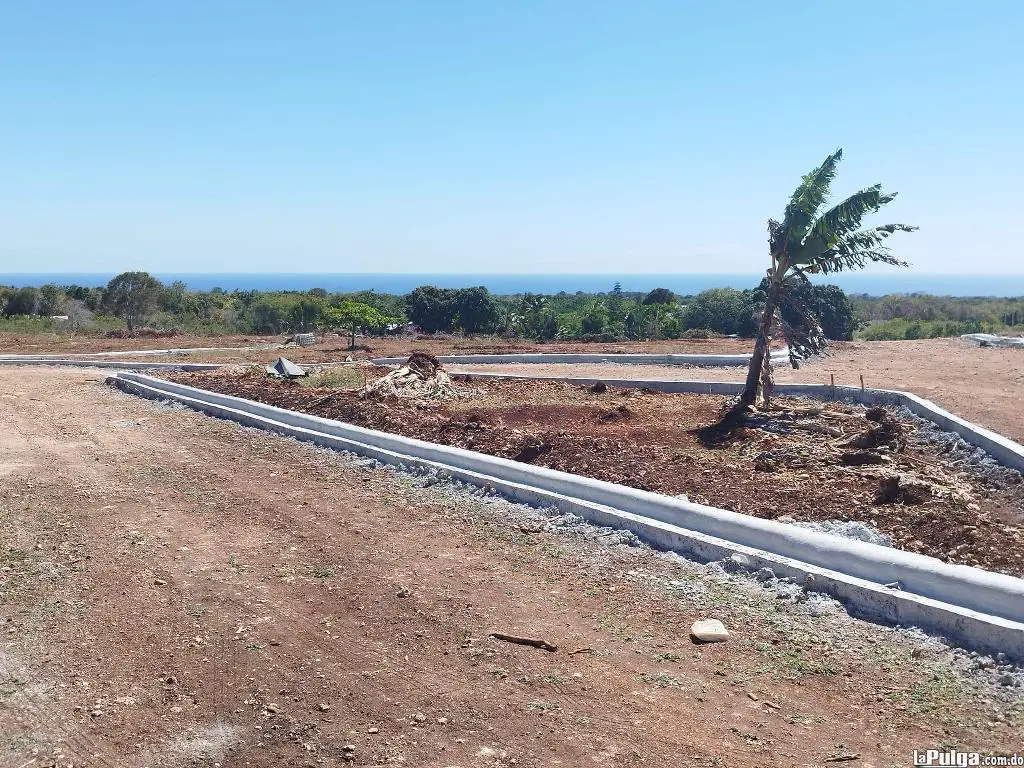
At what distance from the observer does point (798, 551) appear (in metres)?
6.51

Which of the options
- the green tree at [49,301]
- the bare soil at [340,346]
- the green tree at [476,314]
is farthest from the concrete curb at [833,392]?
the green tree at [49,301]

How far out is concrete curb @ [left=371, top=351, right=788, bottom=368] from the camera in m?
21.1

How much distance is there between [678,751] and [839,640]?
1744 mm

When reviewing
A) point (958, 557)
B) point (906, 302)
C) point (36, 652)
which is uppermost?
point (906, 302)

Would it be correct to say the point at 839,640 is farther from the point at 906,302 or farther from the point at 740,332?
the point at 906,302

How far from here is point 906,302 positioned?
48.5 metres

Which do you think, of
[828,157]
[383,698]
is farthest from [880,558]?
[828,157]

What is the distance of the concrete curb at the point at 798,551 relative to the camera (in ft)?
17.3

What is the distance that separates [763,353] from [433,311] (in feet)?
94.0

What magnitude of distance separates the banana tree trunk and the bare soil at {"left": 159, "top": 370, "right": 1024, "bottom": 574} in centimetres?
63

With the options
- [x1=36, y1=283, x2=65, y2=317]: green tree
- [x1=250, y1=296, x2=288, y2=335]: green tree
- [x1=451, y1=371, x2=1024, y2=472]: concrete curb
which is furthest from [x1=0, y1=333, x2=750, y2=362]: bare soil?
[x1=36, y1=283, x2=65, y2=317]: green tree

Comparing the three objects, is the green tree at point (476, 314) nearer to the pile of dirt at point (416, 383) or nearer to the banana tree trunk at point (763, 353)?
the pile of dirt at point (416, 383)

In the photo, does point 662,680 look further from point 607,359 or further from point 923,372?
point 607,359

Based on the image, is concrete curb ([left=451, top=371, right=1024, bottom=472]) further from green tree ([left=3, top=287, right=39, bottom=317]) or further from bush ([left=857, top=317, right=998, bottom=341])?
green tree ([left=3, top=287, right=39, bottom=317])
